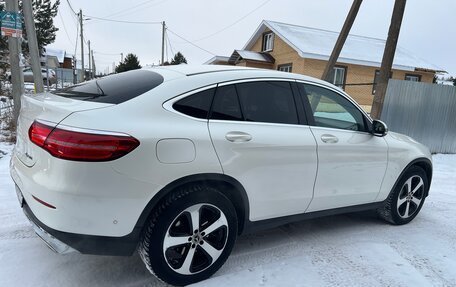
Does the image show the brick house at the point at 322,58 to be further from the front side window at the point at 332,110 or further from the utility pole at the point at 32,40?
the front side window at the point at 332,110

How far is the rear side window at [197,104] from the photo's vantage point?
8.79 feet

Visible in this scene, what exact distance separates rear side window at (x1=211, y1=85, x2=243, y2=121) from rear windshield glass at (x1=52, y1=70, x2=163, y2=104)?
0.46 meters

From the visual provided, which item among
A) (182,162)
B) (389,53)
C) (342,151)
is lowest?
(342,151)

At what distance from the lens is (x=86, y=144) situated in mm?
2252

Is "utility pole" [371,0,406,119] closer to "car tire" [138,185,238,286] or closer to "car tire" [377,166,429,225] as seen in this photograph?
"car tire" [377,166,429,225]

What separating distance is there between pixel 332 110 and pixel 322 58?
1672 centimetres

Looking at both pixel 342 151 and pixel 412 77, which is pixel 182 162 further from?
pixel 412 77

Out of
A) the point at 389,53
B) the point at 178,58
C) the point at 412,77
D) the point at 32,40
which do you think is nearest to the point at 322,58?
the point at 412,77

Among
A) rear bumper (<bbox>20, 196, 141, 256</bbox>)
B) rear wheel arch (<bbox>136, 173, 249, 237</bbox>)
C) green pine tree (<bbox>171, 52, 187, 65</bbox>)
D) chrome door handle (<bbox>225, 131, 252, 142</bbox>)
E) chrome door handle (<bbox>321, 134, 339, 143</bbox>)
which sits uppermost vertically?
chrome door handle (<bbox>225, 131, 252, 142</bbox>)

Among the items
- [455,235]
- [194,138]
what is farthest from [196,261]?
[455,235]

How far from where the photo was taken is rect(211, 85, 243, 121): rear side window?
2.82m

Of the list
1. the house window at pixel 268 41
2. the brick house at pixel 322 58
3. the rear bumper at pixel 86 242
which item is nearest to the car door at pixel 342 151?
the rear bumper at pixel 86 242

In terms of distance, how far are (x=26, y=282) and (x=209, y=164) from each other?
5.24 ft

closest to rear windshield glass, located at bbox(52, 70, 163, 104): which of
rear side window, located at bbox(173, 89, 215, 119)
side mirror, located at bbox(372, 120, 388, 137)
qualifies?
rear side window, located at bbox(173, 89, 215, 119)
